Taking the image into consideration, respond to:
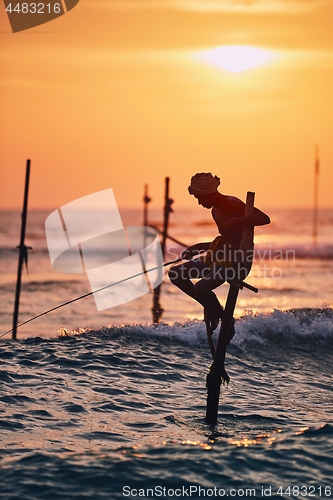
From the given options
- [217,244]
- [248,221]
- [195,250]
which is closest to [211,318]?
[195,250]

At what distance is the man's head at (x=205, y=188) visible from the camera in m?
8.48

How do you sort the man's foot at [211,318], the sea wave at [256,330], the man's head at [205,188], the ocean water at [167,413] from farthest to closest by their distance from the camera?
the sea wave at [256,330] → the man's foot at [211,318] → the man's head at [205,188] → the ocean water at [167,413]

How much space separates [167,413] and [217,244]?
2.50m

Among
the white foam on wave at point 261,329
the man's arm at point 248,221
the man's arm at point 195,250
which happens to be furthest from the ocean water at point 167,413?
the man's arm at point 248,221

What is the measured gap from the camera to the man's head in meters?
8.48

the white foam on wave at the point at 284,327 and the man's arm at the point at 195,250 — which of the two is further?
the white foam on wave at the point at 284,327

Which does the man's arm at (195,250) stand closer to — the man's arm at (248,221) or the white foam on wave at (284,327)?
the man's arm at (248,221)

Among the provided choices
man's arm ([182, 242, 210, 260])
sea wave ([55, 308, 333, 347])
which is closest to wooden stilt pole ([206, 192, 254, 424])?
man's arm ([182, 242, 210, 260])

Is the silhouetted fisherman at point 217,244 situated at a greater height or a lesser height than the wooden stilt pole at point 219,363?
greater

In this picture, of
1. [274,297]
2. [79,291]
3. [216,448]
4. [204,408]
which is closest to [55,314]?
[79,291]

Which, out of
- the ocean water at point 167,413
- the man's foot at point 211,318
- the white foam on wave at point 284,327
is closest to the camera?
the ocean water at point 167,413

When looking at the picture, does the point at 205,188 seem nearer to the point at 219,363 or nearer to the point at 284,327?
the point at 219,363

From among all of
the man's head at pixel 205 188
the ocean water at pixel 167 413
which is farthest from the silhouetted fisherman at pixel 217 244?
the ocean water at pixel 167 413

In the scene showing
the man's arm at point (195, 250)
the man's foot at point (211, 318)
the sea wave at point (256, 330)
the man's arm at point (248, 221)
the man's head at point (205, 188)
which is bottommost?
the sea wave at point (256, 330)
